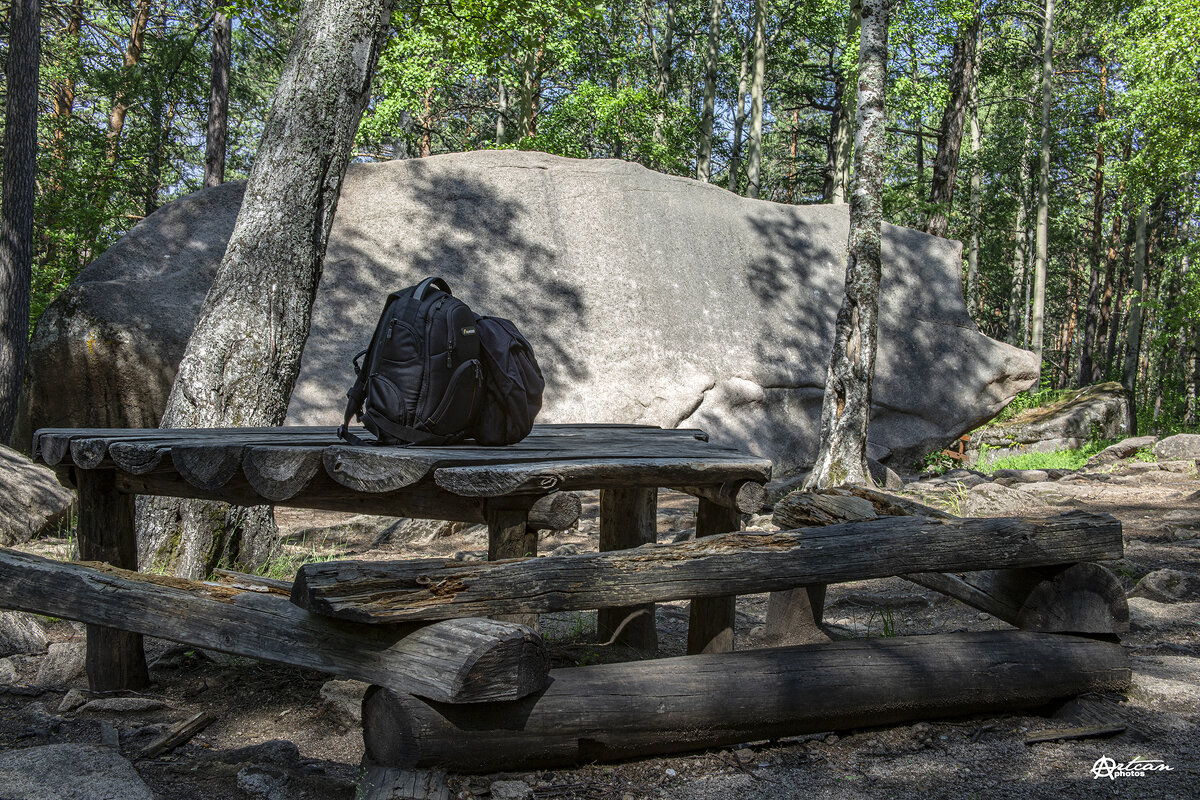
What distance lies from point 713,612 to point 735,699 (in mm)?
662

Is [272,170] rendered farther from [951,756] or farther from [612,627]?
[951,756]

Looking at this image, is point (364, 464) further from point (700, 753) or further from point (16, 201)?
point (16, 201)

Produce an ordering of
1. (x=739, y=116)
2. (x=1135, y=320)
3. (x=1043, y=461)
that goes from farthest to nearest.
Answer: (x=739, y=116), (x=1135, y=320), (x=1043, y=461)

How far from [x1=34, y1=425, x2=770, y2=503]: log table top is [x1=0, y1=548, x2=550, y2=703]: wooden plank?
0.39m

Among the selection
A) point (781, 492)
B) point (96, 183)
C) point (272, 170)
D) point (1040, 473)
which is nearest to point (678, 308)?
point (781, 492)

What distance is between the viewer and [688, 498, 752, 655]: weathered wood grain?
3496 millimetres

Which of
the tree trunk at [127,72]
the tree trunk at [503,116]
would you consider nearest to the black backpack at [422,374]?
the tree trunk at [127,72]

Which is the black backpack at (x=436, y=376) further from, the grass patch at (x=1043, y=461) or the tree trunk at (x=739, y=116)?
the tree trunk at (x=739, y=116)

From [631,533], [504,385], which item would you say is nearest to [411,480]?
[504,385]

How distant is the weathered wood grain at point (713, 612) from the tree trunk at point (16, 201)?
30.6 feet

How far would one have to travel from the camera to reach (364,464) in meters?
2.76

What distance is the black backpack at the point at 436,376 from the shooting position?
322cm

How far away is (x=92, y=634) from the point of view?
3686 mm

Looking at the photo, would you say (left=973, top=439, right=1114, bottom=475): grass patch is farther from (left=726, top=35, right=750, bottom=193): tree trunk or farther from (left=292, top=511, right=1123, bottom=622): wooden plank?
(left=726, top=35, right=750, bottom=193): tree trunk
